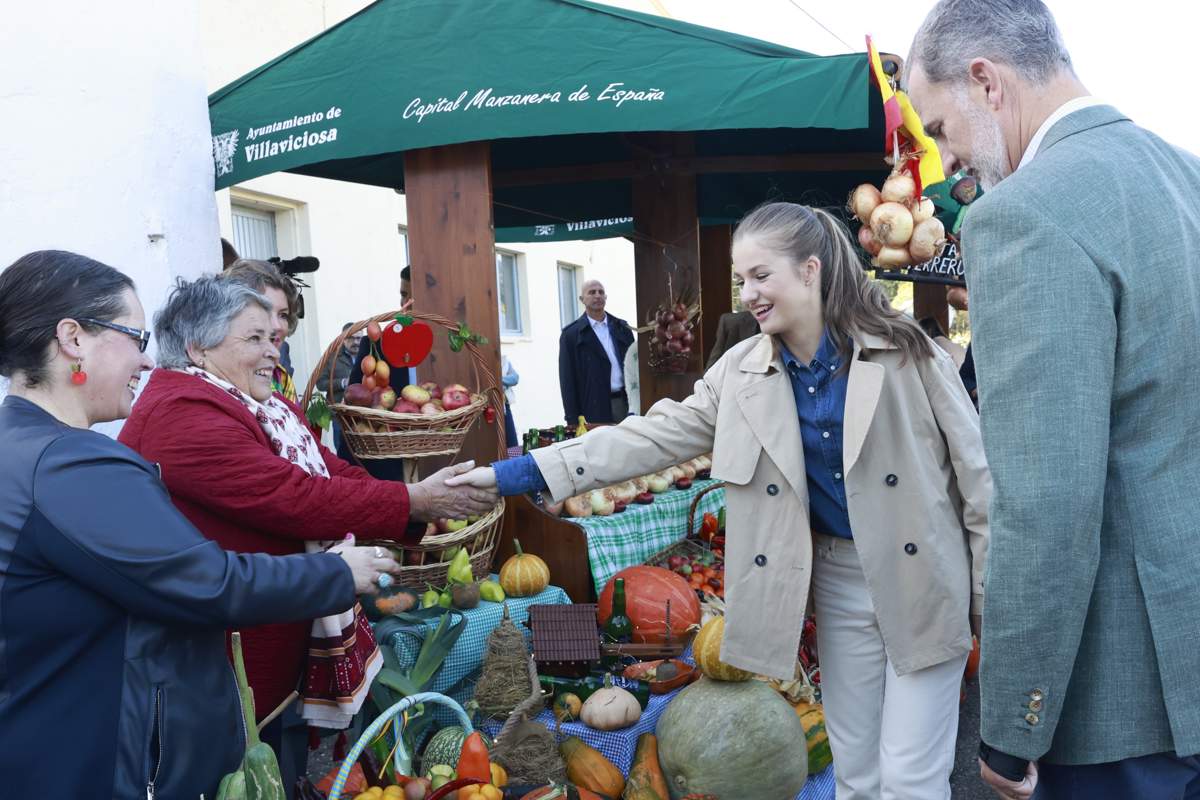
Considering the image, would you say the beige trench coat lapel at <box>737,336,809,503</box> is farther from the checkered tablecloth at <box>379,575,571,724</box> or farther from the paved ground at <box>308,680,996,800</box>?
the paved ground at <box>308,680,996,800</box>

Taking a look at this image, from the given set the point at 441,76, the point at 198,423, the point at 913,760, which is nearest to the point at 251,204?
the point at 441,76

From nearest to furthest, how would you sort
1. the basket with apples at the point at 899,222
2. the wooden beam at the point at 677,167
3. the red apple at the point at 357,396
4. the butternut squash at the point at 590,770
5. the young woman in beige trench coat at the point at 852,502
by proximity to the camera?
the young woman in beige trench coat at the point at 852,502 < the butternut squash at the point at 590,770 < the red apple at the point at 357,396 < the basket with apples at the point at 899,222 < the wooden beam at the point at 677,167

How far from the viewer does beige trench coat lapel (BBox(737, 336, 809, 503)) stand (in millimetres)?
2408

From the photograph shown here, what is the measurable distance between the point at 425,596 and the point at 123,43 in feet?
9.09

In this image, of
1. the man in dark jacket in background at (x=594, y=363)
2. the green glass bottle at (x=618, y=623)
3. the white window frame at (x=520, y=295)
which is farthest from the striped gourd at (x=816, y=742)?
the white window frame at (x=520, y=295)

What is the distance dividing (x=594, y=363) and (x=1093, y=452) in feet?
21.8

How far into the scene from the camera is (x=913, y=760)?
2.30 m

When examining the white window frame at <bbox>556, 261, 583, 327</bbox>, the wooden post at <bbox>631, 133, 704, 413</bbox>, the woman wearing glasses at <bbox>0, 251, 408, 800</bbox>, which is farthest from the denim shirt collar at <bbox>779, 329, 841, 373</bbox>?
the white window frame at <bbox>556, 261, 583, 327</bbox>

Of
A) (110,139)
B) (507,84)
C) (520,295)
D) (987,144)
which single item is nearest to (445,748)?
(987,144)

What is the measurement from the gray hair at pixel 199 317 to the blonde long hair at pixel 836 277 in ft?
4.58

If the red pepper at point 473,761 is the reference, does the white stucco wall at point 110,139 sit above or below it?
above

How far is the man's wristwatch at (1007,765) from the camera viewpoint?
134 centimetres

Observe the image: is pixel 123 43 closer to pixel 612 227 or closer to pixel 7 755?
pixel 7 755

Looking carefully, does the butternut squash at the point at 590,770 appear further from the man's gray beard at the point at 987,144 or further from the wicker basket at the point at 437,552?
the man's gray beard at the point at 987,144
